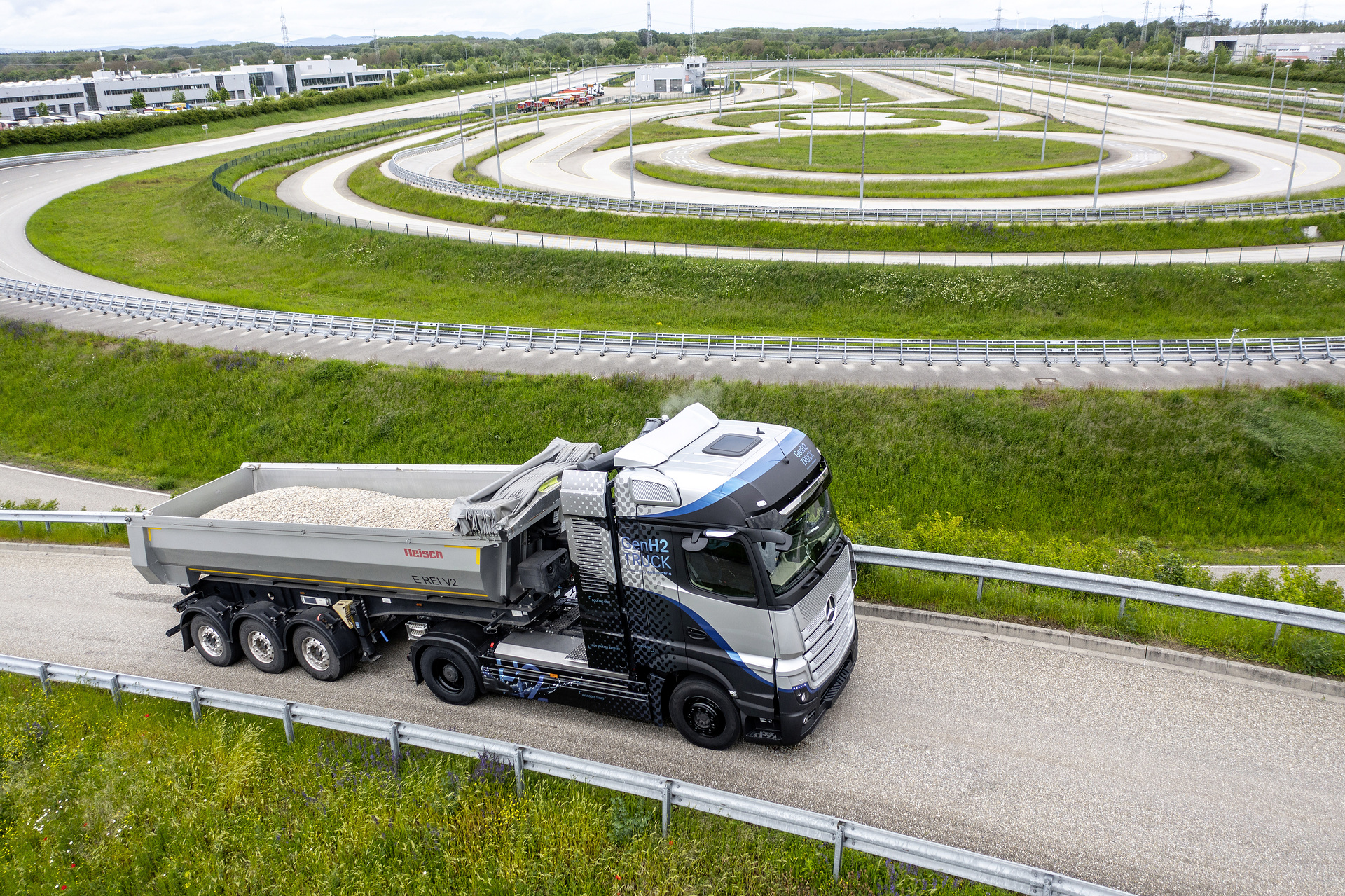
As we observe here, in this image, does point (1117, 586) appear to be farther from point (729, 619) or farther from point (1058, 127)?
point (1058, 127)

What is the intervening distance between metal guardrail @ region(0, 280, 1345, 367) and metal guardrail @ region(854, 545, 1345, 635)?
53.0 feet

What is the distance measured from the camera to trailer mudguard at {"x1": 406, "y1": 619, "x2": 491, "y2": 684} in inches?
430

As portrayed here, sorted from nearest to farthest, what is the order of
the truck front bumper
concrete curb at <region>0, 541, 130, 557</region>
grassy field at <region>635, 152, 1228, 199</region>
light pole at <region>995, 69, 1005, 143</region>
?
the truck front bumper
concrete curb at <region>0, 541, 130, 557</region>
grassy field at <region>635, 152, 1228, 199</region>
light pole at <region>995, 69, 1005, 143</region>

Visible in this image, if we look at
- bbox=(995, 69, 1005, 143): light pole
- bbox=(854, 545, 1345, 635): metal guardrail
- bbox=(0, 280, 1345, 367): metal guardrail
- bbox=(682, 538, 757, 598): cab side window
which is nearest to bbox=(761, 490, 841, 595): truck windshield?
bbox=(682, 538, 757, 598): cab side window

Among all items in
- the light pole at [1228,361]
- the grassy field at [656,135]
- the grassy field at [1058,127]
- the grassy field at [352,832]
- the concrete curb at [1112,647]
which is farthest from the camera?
the grassy field at [656,135]

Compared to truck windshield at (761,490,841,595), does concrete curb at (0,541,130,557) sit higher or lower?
lower

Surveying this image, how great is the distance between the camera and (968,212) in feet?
146

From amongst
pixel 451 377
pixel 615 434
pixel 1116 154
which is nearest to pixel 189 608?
pixel 615 434

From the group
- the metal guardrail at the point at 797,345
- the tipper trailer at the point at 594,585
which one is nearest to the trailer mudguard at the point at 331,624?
the tipper trailer at the point at 594,585

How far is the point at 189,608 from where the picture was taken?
12406 millimetres

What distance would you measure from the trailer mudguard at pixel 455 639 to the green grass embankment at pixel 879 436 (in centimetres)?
1007

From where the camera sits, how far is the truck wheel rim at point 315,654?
11.9 meters

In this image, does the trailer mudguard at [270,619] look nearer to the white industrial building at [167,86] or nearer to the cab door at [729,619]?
the cab door at [729,619]

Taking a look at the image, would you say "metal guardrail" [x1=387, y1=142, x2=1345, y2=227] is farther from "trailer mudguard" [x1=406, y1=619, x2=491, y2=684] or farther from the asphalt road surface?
"trailer mudguard" [x1=406, y1=619, x2=491, y2=684]
